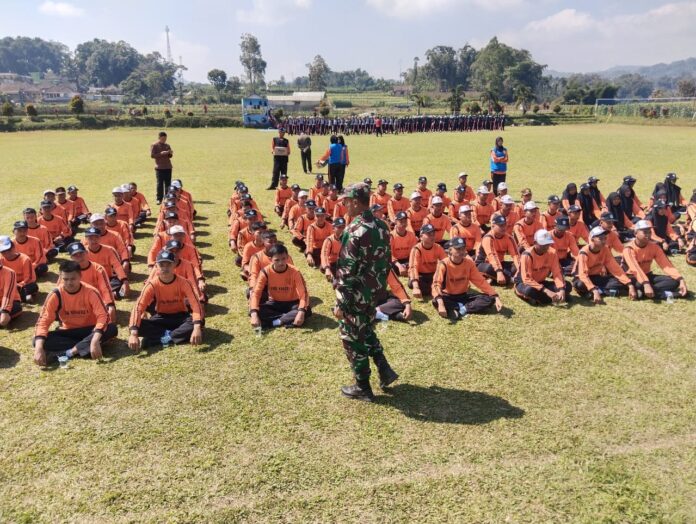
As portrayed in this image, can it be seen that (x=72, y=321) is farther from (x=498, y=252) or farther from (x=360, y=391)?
(x=498, y=252)

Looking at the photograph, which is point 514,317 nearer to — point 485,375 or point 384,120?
point 485,375

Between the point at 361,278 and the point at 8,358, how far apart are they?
5.22m

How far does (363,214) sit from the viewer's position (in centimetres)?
503

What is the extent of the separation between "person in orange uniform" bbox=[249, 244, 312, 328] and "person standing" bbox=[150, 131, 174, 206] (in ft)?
30.6

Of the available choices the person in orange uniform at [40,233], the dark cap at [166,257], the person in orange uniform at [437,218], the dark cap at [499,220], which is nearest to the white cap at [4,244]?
the person in orange uniform at [40,233]

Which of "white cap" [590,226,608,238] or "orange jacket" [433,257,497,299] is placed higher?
"white cap" [590,226,608,238]

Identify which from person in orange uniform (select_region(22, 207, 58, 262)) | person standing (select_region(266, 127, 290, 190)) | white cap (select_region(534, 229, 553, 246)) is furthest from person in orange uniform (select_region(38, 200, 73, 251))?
white cap (select_region(534, 229, 553, 246))

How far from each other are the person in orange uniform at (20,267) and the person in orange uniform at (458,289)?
7.03 m

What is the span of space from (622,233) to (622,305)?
5166 mm

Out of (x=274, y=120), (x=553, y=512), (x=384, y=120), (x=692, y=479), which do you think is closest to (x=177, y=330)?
(x=553, y=512)

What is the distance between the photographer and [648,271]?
8828 millimetres

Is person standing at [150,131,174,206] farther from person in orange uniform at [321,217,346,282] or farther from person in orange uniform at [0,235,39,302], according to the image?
person in orange uniform at [321,217,346,282]

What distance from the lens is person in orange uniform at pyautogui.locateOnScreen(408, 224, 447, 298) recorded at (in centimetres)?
860

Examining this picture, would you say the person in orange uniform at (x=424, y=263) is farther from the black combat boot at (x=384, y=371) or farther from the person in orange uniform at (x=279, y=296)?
the black combat boot at (x=384, y=371)
